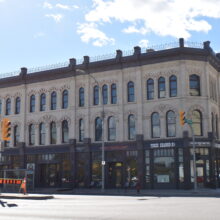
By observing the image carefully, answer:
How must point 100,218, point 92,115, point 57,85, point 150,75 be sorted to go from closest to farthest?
1. point 100,218
2. point 150,75
3. point 92,115
4. point 57,85

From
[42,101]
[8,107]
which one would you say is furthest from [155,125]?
[8,107]

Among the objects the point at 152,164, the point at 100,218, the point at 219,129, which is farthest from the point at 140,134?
the point at 100,218

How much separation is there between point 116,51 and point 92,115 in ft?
22.2

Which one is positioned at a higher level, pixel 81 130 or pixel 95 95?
pixel 95 95

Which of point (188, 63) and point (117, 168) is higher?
point (188, 63)

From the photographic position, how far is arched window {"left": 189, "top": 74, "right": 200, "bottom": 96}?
Result: 1421 inches

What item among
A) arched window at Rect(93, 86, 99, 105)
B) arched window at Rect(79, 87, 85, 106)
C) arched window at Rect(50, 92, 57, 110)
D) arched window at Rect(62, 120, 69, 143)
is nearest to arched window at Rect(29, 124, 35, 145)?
arched window at Rect(50, 92, 57, 110)

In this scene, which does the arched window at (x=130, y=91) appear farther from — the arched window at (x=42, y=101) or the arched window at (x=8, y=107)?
the arched window at (x=8, y=107)

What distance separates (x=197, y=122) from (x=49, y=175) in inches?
651

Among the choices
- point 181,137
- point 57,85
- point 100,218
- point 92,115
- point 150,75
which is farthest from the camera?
point 57,85

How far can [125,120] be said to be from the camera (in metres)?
37.9

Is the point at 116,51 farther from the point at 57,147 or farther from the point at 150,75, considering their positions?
the point at 57,147

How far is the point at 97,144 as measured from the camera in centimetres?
3894

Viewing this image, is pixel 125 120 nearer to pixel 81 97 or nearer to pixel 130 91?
pixel 130 91
